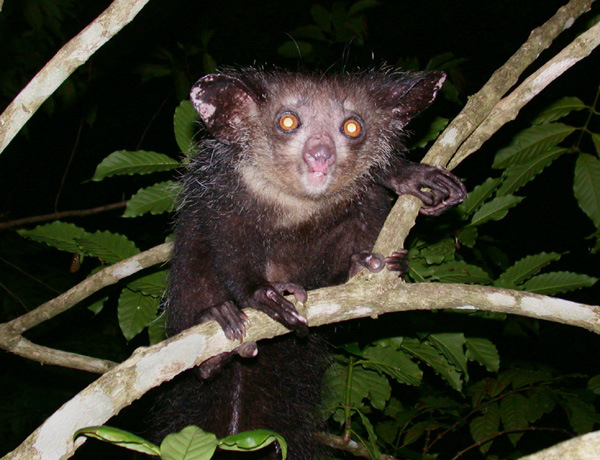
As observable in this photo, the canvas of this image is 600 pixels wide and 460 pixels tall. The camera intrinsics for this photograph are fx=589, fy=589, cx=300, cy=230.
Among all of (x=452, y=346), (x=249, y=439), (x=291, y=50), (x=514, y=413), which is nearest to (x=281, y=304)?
(x=249, y=439)

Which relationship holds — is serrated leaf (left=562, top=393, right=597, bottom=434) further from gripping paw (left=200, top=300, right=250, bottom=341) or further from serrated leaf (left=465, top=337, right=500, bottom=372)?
gripping paw (left=200, top=300, right=250, bottom=341)

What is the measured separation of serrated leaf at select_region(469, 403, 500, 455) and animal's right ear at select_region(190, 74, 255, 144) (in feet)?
8.16

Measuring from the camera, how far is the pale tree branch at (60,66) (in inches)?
84.9

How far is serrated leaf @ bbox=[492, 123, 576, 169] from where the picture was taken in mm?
3475

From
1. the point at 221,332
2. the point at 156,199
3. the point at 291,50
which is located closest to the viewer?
the point at 221,332

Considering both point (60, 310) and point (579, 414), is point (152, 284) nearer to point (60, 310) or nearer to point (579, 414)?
point (60, 310)

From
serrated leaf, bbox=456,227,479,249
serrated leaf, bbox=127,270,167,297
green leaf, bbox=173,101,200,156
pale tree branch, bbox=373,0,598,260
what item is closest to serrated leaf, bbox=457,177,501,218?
serrated leaf, bbox=456,227,479,249

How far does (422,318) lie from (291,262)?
0.86 metres

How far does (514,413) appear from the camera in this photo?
3875mm

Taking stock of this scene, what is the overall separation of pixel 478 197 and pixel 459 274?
18.7 inches

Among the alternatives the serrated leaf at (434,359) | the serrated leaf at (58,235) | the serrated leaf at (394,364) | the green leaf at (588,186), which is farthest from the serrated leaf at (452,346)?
the serrated leaf at (58,235)

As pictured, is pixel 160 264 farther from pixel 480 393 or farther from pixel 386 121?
pixel 480 393

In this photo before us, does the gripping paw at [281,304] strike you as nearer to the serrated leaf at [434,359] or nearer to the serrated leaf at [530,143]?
the serrated leaf at [434,359]

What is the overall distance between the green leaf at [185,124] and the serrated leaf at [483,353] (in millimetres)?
2178
